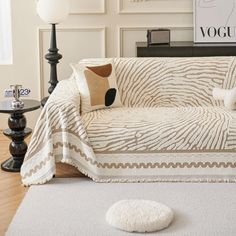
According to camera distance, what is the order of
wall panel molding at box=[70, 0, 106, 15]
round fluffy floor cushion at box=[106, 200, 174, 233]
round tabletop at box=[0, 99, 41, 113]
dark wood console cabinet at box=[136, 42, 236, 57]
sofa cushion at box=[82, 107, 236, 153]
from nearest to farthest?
round fluffy floor cushion at box=[106, 200, 174, 233], sofa cushion at box=[82, 107, 236, 153], round tabletop at box=[0, 99, 41, 113], dark wood console cabinet at box=[136, 42, 236, 57], wall panel molding at box=[70, 0, 106, 15]

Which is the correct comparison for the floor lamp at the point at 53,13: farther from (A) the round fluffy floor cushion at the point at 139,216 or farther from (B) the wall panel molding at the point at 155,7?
(A) the round fluffy floor cushion at the point at 139,216

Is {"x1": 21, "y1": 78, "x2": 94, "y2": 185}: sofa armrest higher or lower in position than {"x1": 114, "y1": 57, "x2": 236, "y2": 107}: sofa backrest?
lower

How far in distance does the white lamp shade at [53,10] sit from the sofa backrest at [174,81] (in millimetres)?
505

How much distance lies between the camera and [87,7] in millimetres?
4738

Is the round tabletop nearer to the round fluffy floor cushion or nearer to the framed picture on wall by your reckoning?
the round fluffy floor cushion

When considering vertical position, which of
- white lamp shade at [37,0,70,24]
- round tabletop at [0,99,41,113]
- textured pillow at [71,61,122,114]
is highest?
white lamp shade at [37,0,70,24]

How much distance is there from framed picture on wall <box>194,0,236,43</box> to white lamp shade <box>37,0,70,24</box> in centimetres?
107

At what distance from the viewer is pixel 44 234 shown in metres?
2.83

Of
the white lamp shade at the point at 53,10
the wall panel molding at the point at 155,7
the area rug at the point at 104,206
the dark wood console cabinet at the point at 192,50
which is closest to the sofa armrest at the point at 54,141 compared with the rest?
the area rug at the point at 104,206

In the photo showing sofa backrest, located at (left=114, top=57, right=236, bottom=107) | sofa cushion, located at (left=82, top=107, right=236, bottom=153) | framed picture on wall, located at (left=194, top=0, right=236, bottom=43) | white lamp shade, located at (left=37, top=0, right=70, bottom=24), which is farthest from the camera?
framed picture on wall, located at (left=194, top=0, right=236, bottom=43)

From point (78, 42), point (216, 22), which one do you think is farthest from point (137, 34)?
point (216, 22)

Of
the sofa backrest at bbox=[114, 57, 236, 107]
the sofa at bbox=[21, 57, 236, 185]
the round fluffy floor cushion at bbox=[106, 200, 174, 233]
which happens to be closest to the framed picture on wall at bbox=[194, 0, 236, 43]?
the sofa backrest at bbox=[114, 57, 236, 107]

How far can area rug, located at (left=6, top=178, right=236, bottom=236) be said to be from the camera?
287 cm

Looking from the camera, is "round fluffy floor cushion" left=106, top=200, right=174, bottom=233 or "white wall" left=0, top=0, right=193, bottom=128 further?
"white wall" left=0, top=0, right=193, bottom=128
